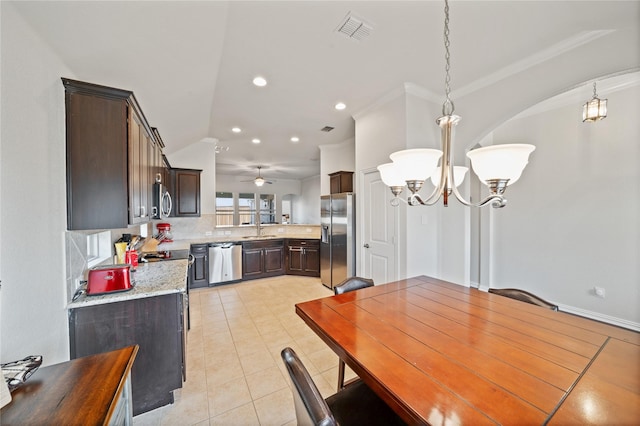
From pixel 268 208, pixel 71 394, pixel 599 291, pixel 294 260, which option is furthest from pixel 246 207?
pixel 599 291

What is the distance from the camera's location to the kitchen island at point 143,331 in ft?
5.21

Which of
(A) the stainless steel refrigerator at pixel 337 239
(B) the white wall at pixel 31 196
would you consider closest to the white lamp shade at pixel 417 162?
(B) the white wall at pixel 31 196

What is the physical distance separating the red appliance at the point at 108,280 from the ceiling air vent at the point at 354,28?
2565mm

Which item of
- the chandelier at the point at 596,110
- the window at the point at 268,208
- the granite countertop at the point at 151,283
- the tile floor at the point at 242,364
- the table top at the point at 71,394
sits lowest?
the tile floor at the point at 242,364

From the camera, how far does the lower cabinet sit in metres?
1.59

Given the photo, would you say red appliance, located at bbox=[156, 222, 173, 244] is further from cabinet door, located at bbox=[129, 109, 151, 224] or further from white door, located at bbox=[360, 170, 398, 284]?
white door, located at bbox=[360, 170, 398, 284]

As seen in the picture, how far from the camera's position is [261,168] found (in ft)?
26.3

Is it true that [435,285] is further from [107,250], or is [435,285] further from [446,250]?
[107,250]

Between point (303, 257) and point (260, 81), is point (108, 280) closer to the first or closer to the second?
point (260, 81)

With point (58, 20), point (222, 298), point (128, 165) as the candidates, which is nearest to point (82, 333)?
point (128, 165)

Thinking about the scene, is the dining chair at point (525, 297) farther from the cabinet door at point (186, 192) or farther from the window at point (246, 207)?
the window at point (246, 207)

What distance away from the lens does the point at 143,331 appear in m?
1.73

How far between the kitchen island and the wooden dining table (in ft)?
3.51

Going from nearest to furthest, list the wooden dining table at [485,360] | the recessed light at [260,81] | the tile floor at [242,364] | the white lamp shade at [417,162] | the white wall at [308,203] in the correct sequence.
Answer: the wooden dining table at [485,360] < the white lamp shade at [417,162] < the tile floor at [242,364] < the recessed light at [260,81] < the white wall at [308,203]
